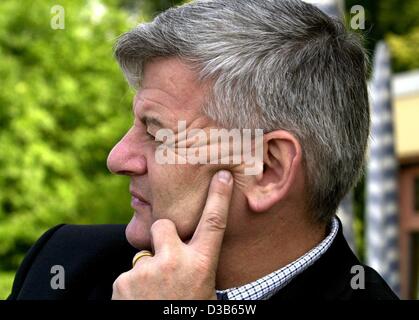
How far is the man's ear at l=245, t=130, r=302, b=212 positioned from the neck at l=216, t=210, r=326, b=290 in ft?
0.29

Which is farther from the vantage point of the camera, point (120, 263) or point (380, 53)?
point (380, 53)

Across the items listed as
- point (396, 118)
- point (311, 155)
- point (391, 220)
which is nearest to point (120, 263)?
point (311, 155)

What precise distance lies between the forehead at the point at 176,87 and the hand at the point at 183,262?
23 cm

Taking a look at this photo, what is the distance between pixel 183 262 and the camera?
2598mm

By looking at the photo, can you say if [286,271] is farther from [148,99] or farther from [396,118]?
[396,118]

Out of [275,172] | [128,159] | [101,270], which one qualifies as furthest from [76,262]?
[275,172]

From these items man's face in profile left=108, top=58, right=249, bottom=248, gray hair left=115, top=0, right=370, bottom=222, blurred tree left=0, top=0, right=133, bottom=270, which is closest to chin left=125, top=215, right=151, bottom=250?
man's face in profile left=108, top=58, right=249, bottom=248

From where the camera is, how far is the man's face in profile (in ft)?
8.70

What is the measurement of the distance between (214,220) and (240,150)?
8.7 inches

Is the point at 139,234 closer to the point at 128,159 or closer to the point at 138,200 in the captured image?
the point at 138,200
